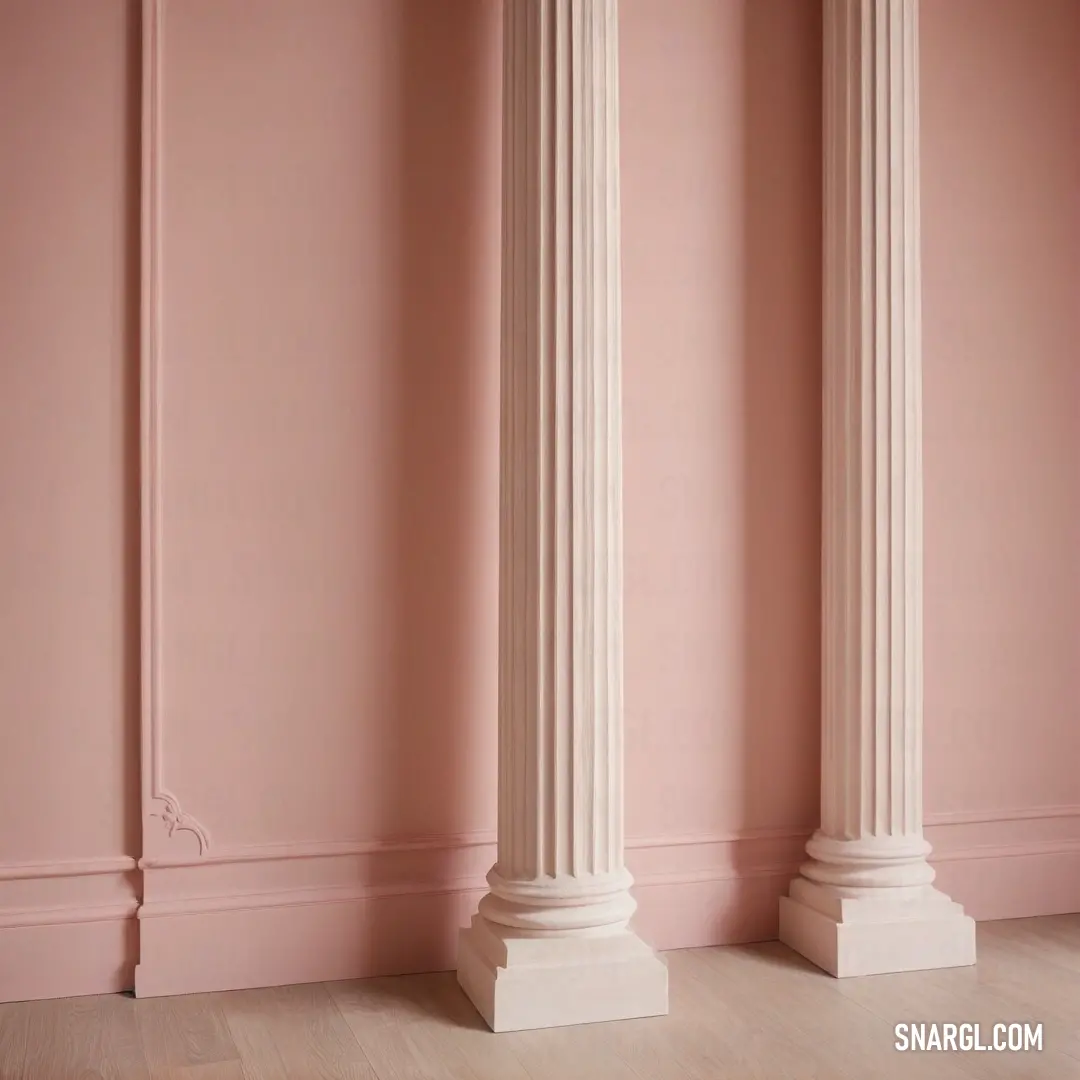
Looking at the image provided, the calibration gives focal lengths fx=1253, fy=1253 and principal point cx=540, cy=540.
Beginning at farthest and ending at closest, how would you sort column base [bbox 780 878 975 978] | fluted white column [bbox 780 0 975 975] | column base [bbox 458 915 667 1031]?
fluted white column [bbox 780 0 975 975], column base [bbox 780 878 975 978], column base [bbox 458 915 667 1031]

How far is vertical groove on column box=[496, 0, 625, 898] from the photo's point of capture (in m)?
3.91

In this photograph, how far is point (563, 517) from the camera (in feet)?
12.9

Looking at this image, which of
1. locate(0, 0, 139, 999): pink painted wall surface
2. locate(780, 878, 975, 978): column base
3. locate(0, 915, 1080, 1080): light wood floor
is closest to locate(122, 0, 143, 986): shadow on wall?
locate(0, 0, 139, 999): pink painted wall surface

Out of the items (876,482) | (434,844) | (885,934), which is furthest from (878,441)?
(434,844)

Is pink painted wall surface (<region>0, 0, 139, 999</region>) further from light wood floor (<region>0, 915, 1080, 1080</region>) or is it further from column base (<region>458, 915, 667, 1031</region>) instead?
column base (<region>458, 915, 667, 1031</region>)

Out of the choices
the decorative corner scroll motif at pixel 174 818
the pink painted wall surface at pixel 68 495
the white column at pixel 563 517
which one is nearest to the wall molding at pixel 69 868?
the pink painted wall surface at pixel 68 495

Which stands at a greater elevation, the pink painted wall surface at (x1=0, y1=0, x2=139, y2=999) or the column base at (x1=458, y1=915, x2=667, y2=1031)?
the pink painted wall surface at (x1=0, y1=0, x2=139, y2=999)

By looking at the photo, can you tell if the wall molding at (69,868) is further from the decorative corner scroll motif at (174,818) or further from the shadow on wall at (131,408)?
the decorative corner scroll motif at (174,818)

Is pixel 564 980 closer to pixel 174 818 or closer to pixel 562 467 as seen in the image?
pixel 174 818

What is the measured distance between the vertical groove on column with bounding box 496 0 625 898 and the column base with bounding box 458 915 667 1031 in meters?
0.21

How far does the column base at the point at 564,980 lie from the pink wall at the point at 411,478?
1.71 feet

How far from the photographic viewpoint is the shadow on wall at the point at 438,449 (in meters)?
4.24

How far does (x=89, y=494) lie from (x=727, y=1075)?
2.57 meters

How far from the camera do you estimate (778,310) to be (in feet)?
15.5
